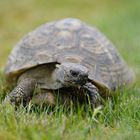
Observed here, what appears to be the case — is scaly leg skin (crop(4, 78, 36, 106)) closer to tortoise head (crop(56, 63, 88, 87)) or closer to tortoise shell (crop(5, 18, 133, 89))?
tortoise shell (crop(5, 18, 133, 89))

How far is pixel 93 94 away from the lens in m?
5.37

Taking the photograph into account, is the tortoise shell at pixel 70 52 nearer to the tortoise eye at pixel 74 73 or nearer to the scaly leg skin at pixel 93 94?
the scaly leg skin at pixel 93 94

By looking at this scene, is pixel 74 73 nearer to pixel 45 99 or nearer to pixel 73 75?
pixel 73 75

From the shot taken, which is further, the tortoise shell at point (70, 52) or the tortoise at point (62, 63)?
the tortoise shell at point (70, 52)

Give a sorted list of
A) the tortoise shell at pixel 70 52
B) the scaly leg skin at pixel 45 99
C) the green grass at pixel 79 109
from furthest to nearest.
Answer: the tortoise shell at pixel 70 52 < the scaly leg skin at pixel 45 99 < the green grass at pixel 79 109

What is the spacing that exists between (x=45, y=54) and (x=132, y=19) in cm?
713

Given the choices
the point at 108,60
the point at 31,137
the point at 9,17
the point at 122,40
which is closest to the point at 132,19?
the point at 122,40

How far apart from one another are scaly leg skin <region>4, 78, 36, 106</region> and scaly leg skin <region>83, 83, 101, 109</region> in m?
0.58

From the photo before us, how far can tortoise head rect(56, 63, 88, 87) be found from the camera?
4943 millimetres

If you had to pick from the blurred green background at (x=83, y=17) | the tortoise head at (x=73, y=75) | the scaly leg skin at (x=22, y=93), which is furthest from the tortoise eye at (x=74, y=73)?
the blurred green background at (x=83, y=17)

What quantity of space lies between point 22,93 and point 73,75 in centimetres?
65

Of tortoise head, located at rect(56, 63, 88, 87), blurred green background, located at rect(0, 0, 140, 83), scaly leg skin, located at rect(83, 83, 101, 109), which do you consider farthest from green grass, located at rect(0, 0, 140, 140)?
tortoise head, located at rect(56, 63, 88, 87)

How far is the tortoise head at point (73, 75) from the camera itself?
494cm

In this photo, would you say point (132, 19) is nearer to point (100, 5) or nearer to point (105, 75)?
point (100, 5)
